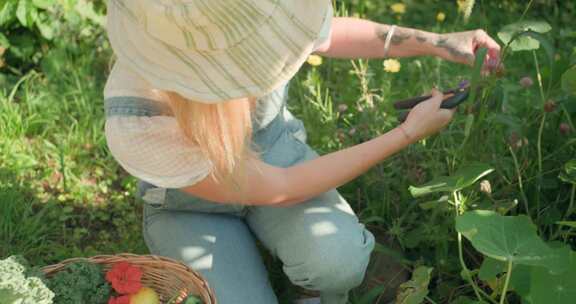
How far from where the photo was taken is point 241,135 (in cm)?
181

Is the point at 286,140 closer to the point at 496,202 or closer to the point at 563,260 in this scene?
the point at 496,202

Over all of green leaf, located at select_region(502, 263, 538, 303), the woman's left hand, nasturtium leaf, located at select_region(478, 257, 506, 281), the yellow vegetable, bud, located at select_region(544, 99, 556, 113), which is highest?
the woman's left hand

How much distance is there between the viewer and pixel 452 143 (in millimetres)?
2406

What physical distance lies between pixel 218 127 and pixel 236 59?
18 centimetres

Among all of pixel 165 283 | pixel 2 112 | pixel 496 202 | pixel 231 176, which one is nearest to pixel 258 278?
pixel 165 283

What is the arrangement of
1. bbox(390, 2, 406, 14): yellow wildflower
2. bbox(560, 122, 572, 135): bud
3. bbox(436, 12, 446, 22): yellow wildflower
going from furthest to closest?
bbox(390, 2, 406, 14): yellow wildflower → bbox(436, 12, 446, 22): yellow wildflower → bbox(560, 122, 572, 135): bud

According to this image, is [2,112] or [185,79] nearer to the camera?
[185,79]

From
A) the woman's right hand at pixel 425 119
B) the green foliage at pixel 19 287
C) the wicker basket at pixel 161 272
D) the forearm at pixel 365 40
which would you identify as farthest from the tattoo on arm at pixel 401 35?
the green foliage at pixel 19 287

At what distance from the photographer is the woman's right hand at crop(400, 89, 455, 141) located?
197cm

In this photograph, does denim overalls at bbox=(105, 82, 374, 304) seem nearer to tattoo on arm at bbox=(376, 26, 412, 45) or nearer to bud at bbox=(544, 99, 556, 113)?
tattoo on arm at bbox=(376, 26, 412, 45)

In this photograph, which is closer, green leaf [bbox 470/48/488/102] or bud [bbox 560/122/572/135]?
green leaf [bbox 470/48/488/102]

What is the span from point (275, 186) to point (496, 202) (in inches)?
21.3

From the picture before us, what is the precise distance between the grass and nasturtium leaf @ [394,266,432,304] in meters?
0.17

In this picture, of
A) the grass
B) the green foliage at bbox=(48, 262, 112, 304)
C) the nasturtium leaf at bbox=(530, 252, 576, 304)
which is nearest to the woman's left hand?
the grass
